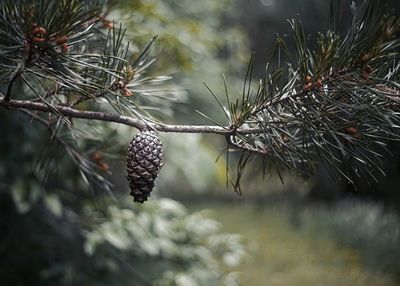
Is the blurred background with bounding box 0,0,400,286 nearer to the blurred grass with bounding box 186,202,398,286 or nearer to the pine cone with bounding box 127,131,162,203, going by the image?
the blurred grass with bounding box 186,202,398,286

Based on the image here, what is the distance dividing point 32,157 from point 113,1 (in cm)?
82

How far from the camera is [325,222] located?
1.60m

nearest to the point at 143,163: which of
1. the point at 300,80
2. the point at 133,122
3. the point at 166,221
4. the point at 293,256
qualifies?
the point at 133,122

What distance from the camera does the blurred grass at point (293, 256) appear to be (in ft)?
5.45

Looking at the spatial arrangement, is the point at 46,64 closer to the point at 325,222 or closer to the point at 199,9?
the point at 325,222

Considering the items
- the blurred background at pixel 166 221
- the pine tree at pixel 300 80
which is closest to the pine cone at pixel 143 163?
the pine tree at pixel 300 80

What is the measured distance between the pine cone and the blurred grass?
105 cm

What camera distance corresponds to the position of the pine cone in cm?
67

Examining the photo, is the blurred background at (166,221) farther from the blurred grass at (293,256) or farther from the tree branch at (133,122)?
the tree branch at (133,122)

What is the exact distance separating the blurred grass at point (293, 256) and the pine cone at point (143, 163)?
1.05m

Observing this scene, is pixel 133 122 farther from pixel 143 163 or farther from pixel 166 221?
pixel 166 221

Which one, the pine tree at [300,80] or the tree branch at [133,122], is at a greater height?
the pine tree at [300,80]

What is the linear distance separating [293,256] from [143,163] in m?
1.87

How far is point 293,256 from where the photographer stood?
2395mm
